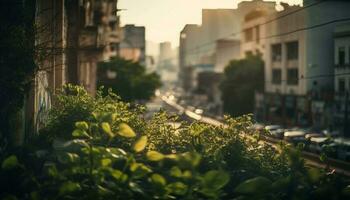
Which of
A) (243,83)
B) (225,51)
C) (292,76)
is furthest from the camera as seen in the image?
(225,51)

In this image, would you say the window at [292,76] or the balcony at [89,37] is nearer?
the balcony at [89,37]

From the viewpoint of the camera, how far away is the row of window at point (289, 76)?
6084 cm

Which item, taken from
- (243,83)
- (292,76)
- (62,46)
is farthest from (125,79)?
(62,46)

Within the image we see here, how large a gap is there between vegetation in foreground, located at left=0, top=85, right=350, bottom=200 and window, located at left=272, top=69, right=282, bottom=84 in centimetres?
5006

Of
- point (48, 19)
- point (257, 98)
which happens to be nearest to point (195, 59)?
point (257, 98)

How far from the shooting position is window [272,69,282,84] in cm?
6501

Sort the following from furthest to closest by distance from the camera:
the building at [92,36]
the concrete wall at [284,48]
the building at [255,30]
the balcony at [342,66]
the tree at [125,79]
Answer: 1. the building at [255,30]
2. the concrete wall at [284,48]
3. the tree at [125,79]
4. the balcony at [342,66]
5. the building at [92,36]

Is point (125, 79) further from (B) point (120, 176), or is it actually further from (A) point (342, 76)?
(B) point (120, 176)

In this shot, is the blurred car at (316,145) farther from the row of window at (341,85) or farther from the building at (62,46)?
the building at (62,46)

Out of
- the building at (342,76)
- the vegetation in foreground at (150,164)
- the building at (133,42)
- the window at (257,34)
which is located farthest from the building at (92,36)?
the building at (133,42)

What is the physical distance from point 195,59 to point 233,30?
74.6 ft

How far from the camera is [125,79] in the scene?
189 feet

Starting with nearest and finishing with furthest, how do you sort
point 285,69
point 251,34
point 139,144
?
point 139,144 < point 285,69 < point 251,34

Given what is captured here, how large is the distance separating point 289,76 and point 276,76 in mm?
3961
